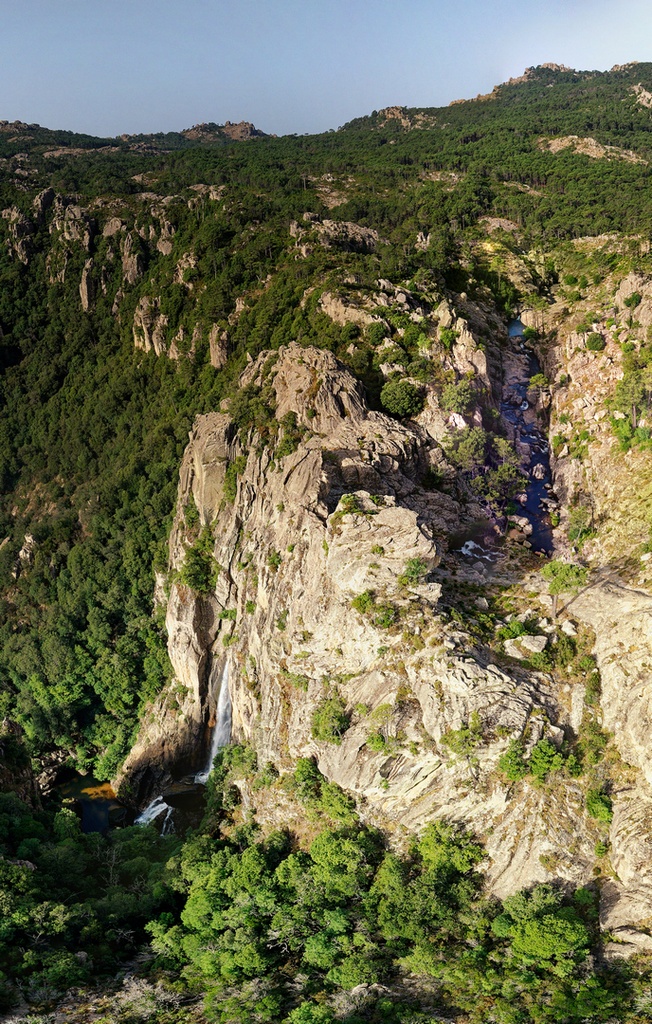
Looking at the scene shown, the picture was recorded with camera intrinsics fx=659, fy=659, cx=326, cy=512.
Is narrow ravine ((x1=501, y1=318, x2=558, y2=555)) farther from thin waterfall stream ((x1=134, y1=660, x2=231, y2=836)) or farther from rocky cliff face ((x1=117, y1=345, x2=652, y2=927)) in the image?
thin waterfall stream ((x1=134, y1=660, x2=231, y2=836))

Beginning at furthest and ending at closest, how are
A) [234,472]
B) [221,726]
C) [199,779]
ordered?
[234,472]
[199,779]
[221,726]

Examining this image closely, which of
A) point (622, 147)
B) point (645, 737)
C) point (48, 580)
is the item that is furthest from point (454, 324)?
point (622, 147)

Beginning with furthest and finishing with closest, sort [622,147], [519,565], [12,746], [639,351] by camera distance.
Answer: [622,147]
[12,746]
[639,351]
[519,565]

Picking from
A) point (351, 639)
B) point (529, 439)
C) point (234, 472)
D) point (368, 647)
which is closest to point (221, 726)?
point (234, 472)

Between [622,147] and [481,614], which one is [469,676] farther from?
[622,147]

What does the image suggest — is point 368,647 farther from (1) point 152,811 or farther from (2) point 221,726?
(1) point 152,811

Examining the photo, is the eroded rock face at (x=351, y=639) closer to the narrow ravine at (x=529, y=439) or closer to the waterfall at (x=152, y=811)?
the waterfall at (x=152, y=811)

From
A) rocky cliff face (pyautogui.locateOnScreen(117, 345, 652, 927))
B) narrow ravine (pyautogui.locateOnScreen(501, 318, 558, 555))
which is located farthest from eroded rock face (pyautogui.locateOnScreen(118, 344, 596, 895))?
narrow ravine (pyautogui.locateOnScreen(501, 318, 558, 555))
